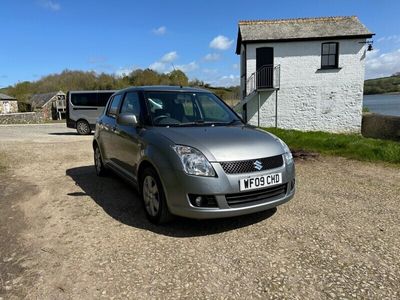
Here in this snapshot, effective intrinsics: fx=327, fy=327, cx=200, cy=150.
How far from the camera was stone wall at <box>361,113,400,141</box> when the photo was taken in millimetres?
19812

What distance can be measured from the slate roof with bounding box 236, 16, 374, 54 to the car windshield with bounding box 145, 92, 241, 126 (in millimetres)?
16406

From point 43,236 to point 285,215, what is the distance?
299 cm

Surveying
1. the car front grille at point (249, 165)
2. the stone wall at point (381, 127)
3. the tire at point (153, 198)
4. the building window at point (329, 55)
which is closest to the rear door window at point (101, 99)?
the building window at point (329, 55)

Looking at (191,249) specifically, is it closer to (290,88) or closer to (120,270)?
(120,270)

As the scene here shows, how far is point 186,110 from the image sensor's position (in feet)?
15.4

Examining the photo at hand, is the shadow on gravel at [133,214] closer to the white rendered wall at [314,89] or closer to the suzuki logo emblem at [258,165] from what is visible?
the suzuki logo emblem at [258,165]

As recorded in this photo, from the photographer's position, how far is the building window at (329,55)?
66.7 ft

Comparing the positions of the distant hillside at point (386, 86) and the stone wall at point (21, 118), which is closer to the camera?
the stone wall at point (21, 118)

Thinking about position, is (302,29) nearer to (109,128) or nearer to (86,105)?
(86,105)

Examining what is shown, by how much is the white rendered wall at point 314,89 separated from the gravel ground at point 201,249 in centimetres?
1598

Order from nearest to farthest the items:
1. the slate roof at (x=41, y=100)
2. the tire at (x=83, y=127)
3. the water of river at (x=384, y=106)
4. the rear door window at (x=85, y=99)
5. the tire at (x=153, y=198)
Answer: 1. the tire at (x=153, y=198)
2. the rear door window at (x=85, y=99)
3. the tire at (x=83, y=127)
4. the water of river at (x=384, y=106)
5. the slate roof at (x=41, y=100)

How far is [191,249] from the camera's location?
133 inches

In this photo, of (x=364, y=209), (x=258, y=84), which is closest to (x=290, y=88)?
(x=258, y=84)

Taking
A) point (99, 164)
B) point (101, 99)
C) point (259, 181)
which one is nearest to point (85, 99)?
point (101, 99)
